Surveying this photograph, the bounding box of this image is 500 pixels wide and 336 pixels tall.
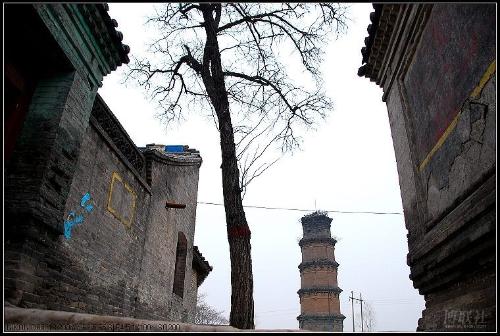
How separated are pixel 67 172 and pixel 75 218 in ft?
2.73

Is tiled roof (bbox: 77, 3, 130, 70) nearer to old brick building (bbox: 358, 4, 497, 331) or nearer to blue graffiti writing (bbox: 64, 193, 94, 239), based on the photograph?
blue graffiti writing (bbox: 64, 193, 94, 239)

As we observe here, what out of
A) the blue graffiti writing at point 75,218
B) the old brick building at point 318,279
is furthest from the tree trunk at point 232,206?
the old brick building at point 318,279

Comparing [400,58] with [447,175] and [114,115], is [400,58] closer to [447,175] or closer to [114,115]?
[447,175]

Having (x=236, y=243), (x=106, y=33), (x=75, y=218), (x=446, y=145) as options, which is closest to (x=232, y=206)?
(x=236, y=243)

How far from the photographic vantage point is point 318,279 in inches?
1195

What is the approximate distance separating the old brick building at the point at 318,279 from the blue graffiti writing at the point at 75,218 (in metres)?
26.7

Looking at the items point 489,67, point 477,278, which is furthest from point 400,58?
point 477,278

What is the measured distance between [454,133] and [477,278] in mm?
1682

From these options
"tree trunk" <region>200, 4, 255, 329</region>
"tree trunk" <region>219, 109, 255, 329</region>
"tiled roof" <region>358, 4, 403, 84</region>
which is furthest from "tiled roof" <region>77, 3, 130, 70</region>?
"tiled roof" <region>358, 4, 403, 84</region>

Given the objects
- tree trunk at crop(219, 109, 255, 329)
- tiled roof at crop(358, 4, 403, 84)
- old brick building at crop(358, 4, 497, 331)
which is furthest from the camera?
tiled roof at crop(358, 4, 403, 84)

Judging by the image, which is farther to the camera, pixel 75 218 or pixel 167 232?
pixel 167 232

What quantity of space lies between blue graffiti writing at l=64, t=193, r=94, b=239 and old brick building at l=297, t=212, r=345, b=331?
2666 centimetres

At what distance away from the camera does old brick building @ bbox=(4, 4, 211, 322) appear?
14.6ft

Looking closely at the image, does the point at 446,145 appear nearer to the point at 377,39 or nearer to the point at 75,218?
the point at 377,39
